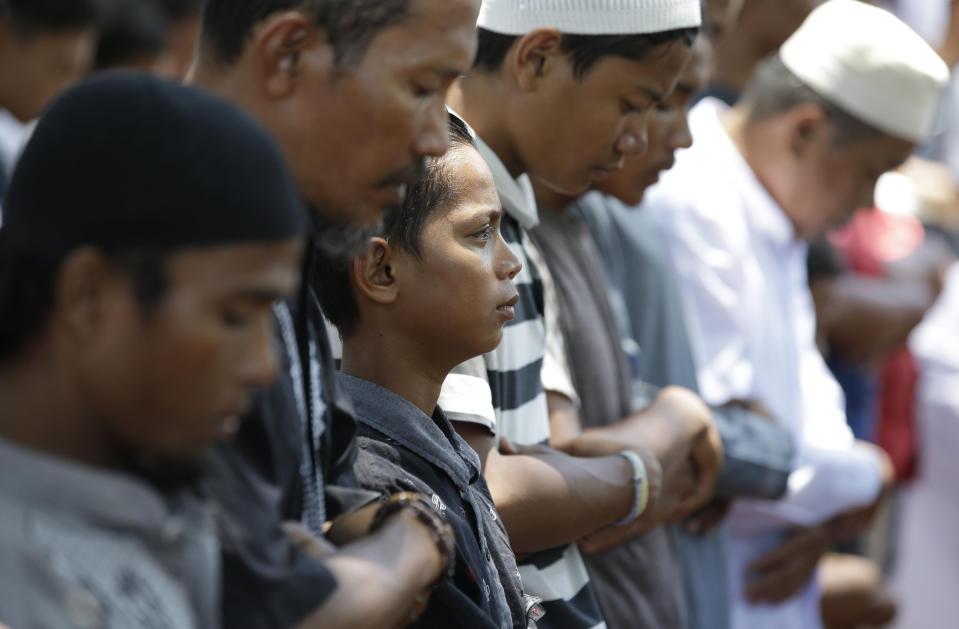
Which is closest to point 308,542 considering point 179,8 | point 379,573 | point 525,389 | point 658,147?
point 379,573

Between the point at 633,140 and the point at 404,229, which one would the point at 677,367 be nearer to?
the point at 633,140

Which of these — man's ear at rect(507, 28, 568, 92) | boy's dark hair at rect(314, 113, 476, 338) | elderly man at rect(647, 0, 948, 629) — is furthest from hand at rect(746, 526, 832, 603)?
boy's dark hair at rect(314, 113, 476, 338)

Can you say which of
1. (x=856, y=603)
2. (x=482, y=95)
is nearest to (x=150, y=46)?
(x=482, y=95)

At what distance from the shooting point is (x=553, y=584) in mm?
2469

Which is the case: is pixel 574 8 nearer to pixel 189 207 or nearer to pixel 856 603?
pixel 189 207

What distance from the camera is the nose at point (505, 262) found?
7.31 ft

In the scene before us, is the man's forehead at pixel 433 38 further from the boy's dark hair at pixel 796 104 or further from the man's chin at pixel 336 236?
the boy's dark hair at pixel 796 104

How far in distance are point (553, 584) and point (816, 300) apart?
272 centimetres

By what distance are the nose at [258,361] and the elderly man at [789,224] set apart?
2.42 meters

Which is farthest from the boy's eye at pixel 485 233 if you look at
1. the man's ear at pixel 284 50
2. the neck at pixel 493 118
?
the man's ear at pixel 284 50

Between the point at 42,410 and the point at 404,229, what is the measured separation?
969 millimetres

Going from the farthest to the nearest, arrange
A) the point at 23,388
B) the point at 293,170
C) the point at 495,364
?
the point at 495,364 < the point at 293,170 < the point at 23,388

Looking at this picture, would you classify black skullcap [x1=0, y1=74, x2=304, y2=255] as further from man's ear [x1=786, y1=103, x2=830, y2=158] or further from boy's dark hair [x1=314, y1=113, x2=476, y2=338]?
man's ear [x1=786, y1=103, x2=830, y2=158]

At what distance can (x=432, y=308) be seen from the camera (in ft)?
7.12
